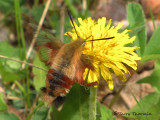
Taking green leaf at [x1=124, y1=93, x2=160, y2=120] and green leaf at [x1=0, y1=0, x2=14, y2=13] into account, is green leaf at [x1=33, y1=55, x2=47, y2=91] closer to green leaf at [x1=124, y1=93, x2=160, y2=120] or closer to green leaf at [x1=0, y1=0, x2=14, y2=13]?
green leaf at [x1=124, y1=93, x2=160, y2=120]

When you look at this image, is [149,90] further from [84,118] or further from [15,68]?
[15,68]

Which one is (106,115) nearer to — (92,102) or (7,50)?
(92,102)

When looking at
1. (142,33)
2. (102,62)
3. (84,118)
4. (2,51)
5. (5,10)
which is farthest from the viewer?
(5,10)

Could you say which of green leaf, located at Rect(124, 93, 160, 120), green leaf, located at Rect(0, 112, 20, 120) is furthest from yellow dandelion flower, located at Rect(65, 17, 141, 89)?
green leaf, located at Rect(0, 112, 20, 120)

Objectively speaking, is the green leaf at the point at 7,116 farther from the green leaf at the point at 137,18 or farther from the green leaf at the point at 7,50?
the green leaf at the point at 137,18

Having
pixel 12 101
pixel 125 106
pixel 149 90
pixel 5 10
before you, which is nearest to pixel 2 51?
pixel 12 101

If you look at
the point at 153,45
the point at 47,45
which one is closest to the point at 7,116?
the point at 47,45
